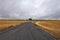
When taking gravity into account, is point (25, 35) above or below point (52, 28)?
above

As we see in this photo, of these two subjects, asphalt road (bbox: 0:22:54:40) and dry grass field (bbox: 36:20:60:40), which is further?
dry grass field (bbox: 36:20:60:40)

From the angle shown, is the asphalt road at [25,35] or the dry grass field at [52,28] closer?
the asphalt road at [25,35]

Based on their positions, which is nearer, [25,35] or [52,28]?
[25,35]
